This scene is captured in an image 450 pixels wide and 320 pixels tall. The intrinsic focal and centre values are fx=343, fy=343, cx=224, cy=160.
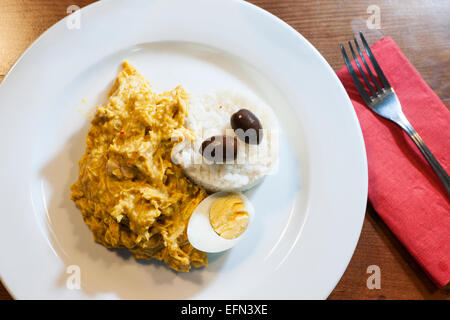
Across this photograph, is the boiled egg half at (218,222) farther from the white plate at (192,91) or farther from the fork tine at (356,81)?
the fork tine at (356,81)

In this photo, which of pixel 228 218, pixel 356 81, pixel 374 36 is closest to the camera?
pixel 228 218

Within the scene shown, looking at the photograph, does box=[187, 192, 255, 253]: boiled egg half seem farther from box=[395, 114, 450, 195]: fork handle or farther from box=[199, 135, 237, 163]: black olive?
box=[395, 114, 450, 195]: fork handle

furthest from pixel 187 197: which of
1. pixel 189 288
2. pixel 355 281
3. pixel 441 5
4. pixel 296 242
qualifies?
pixel 441 5

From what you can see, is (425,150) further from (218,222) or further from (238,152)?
(218,222)

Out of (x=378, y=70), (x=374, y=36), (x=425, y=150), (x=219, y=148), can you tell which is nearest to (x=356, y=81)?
(x=378, y=70)

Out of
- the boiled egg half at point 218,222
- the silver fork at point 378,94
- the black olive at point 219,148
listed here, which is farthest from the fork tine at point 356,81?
the boiled egg half at point 218,222
